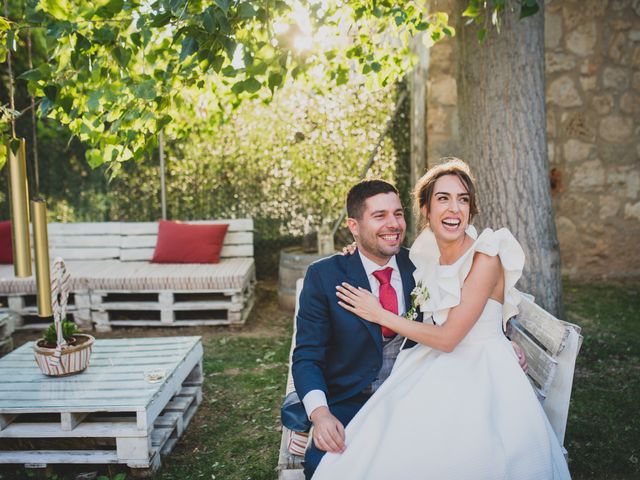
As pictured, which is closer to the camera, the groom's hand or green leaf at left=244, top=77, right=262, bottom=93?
the groom's hand

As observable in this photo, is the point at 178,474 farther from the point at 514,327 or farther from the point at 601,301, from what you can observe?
the point at 601,301

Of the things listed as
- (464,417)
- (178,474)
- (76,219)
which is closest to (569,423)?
(464,417)

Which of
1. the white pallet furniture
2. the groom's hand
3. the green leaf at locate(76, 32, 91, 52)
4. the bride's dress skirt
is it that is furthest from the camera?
the white pallet furniture

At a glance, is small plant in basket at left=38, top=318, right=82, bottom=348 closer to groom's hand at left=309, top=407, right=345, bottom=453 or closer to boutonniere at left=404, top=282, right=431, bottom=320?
groom's hand at left=309, top=407, right=345, bottom=453

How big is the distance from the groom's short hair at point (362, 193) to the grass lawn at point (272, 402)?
1433 millimetres

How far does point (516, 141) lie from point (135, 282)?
346 centimetres

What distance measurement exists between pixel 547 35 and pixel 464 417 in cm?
544

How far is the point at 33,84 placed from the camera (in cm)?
288

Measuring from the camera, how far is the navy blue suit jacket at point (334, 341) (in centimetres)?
239

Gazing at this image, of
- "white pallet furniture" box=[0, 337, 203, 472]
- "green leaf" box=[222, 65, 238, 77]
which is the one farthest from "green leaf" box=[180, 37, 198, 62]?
"white pallet furniture" box=[0, 337, 203, 472]

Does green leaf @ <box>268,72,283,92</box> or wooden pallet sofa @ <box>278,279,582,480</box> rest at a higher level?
green leaf @ <box>268,72,283,92</box>

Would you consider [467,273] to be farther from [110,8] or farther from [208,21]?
[110,8]

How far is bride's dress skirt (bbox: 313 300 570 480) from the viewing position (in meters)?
1.91

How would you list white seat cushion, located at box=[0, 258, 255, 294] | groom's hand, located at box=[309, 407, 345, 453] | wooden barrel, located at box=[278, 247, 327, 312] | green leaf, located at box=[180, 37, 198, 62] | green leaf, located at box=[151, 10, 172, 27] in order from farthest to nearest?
wooden barrel, located at box=[278, 247, 327, 312] < white seat cushion, located at box=[0, 258, 255, 294] < green leaf, located at box=[151, 10, 172, 27] < green leaf, located at box=[180, 37, 198, 62] < groom's hand, located at box=[309, 407, 345, 453]
